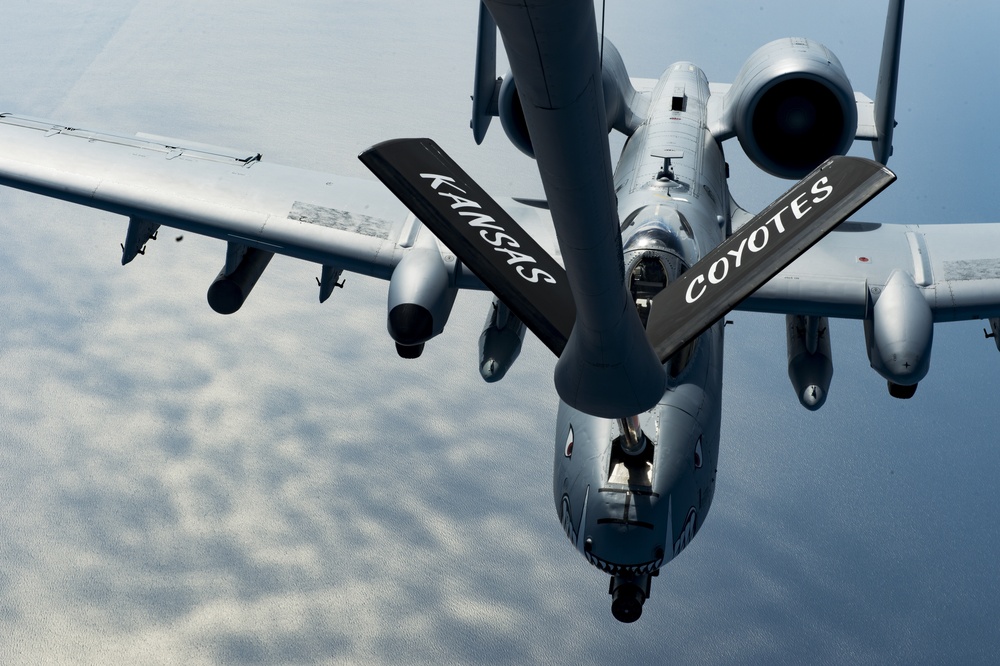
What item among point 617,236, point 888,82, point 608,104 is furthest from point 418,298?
point 888,82

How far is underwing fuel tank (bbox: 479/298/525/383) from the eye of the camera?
19.6m

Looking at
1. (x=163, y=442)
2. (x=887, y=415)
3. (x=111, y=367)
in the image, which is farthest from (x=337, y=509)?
(x=887, y=415)

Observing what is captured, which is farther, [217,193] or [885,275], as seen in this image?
[217,193]

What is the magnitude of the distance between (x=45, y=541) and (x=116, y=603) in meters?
3.56

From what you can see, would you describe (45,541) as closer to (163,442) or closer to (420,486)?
(163,442)

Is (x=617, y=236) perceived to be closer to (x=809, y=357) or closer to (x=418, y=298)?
(x=418, y=298)

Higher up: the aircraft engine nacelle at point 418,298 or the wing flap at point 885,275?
the wing flap at point 885,275

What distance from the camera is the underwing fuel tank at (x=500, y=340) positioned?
1959 centimetres

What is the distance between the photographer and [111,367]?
33.6 metres

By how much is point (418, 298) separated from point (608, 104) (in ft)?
28.2

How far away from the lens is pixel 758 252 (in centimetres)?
880

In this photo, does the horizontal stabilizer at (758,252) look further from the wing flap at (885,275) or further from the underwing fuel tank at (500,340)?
the underwing fuel tank at (500,340)

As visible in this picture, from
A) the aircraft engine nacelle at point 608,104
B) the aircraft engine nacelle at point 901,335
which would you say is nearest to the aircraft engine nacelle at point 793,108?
the aircraft engine nacelle at point 608,104

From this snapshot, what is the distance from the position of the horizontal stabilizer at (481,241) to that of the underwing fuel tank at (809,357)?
463 inches
